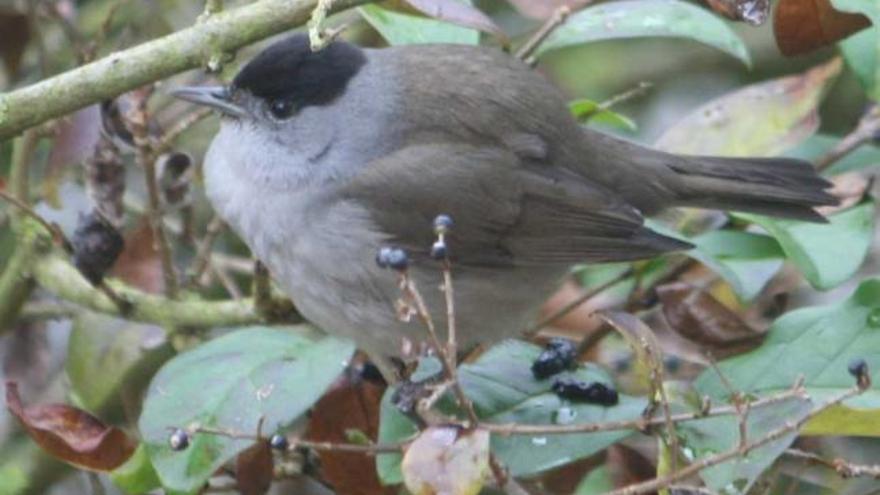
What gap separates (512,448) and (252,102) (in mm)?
1072

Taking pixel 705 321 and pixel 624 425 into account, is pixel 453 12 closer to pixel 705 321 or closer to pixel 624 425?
pixel 705 321

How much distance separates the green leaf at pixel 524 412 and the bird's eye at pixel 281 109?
0.73 m

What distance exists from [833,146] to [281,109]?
1.19 metres

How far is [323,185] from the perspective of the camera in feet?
11.5

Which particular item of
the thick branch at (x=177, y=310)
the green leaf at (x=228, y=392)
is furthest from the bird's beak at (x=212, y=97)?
the green leaf at (x=228, y=392)

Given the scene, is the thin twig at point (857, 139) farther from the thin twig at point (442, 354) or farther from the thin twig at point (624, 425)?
the thin twig at point (442, 354)

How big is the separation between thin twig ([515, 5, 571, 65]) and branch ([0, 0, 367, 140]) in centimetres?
63

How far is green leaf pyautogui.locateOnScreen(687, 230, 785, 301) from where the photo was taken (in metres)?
3.15

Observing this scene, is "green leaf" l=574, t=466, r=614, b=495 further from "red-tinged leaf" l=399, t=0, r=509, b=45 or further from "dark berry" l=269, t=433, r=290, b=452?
"red-tinged leaf" l=399, t=0, r=509, b=45

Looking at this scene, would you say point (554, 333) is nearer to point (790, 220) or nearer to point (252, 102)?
point (790, 220)

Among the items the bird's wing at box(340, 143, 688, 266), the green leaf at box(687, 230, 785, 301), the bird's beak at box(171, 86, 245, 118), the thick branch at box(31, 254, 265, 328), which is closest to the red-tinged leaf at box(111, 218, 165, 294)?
the thick branch at box(31, 254, 265, 328)

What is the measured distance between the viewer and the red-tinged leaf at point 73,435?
2.83 metres

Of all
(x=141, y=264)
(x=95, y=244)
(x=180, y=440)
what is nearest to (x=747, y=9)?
(x=180, y=440)

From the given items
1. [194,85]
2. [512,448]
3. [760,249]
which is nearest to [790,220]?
[760,249]
